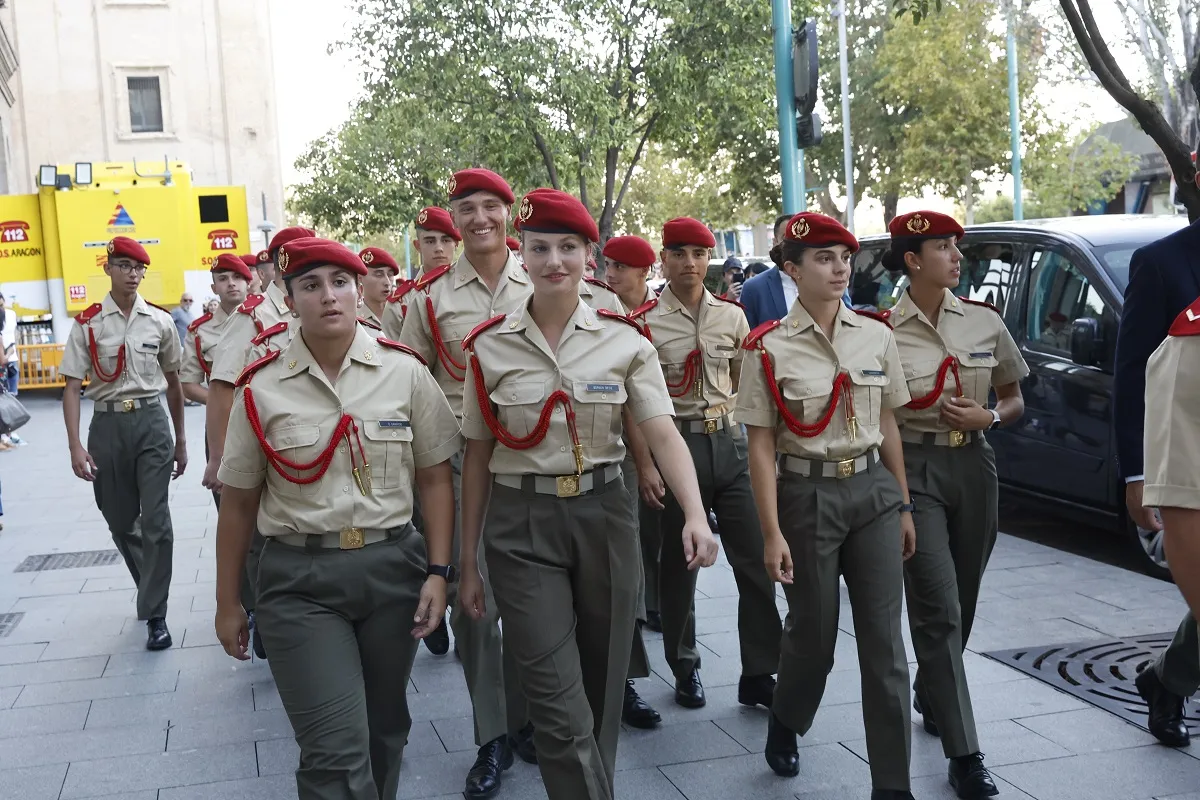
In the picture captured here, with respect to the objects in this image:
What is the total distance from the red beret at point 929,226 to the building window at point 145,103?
37149 millimetres

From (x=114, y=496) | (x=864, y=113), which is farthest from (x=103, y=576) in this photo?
(x=864, y=113)

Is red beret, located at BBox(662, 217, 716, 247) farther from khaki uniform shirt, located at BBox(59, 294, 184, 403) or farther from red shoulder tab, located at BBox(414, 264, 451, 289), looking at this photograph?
khaki uniform shirt, located at BBox(59, 294, 184, 403)

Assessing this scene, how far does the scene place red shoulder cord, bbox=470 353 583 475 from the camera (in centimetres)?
381

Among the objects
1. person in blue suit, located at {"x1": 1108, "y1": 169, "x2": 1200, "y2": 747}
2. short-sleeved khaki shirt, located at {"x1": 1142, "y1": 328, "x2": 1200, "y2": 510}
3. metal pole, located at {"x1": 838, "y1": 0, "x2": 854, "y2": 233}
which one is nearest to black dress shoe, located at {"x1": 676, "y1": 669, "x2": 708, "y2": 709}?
person in blue suit, located at {"x1": 1108, "y1": 169, "x2": 1200, "y2": 747}

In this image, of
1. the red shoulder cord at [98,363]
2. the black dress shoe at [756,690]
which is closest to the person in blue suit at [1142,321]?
the black dress shoe at [756,690]

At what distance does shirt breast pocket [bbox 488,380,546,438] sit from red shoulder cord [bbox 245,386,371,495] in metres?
0.48

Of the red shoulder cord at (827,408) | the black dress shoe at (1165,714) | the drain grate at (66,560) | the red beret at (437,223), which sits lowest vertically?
the drain grate at (66,560)

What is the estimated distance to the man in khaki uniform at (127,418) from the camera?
7.05m

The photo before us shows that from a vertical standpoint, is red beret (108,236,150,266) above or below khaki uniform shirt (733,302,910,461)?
above

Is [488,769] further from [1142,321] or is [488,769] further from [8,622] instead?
[8,622]

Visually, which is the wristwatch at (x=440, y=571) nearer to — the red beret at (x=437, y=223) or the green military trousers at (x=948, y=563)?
the green military trousers at (x=948, y=563)

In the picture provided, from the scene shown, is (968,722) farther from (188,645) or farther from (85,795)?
(188,645)

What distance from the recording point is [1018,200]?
27.7 meters

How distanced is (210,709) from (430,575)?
248 cm
